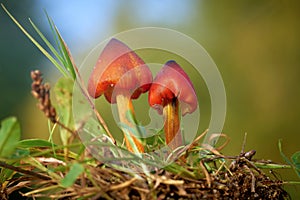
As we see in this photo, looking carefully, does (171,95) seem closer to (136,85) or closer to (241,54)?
(136,85)

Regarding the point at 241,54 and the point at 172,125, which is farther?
the point at 241,54

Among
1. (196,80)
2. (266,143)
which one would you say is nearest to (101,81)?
(196,80)

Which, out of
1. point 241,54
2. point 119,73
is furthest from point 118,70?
point 241,54

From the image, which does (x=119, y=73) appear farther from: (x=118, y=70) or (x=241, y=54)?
(x=241, y=54)

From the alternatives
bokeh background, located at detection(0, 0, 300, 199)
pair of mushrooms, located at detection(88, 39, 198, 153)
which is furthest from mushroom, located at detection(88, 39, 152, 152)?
bokeh background, located at detection(0, 0, 300, 199)

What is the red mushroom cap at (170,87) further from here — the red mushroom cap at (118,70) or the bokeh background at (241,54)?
the bokeh background at (241,54)

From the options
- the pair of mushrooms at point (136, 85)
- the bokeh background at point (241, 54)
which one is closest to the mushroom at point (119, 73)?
the pair of mushrooms at point (136, 85)

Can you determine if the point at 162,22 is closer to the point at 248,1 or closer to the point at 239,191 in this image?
the point at 248,1
